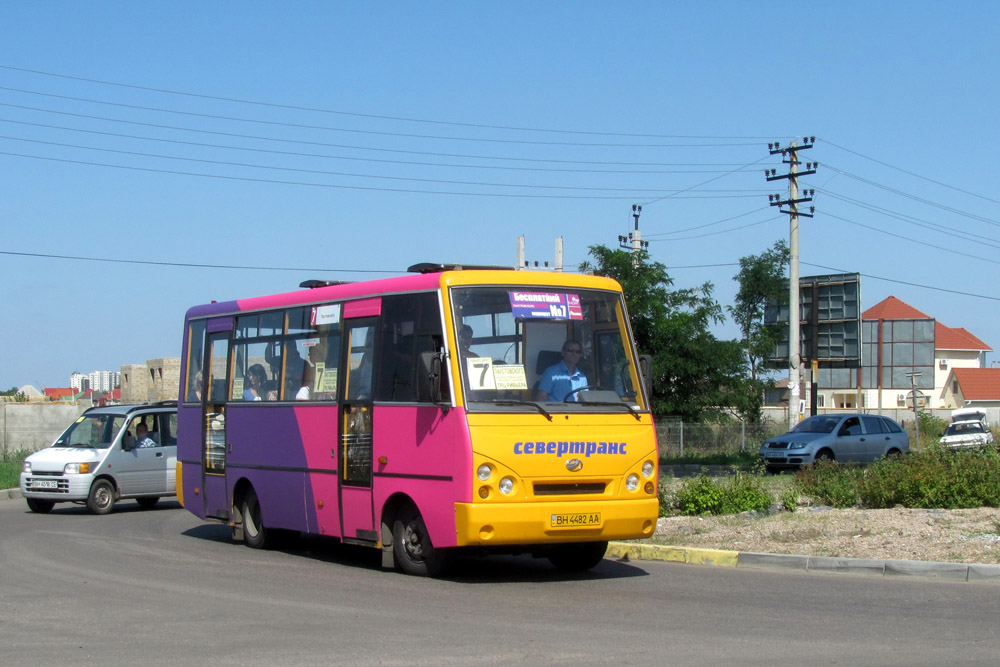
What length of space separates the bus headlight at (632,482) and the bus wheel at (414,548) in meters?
1.89

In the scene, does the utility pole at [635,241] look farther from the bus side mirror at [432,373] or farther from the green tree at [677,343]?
the bus side mirror at [432,373]

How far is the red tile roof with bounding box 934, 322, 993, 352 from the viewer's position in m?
120

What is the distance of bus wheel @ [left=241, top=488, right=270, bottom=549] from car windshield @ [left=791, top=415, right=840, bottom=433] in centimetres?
2152

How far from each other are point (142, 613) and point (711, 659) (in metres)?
4.84

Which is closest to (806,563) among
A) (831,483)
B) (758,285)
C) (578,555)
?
(578,555)

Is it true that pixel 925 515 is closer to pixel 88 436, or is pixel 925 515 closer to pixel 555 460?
pixel 555 460

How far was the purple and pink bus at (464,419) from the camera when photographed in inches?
414

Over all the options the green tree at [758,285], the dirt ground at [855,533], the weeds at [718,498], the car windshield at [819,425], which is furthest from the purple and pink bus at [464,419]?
the green tree at [758,285]

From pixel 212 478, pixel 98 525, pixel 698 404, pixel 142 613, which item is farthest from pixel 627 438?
pixel 698 404

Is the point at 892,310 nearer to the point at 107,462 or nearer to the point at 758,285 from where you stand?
the point at 758,285

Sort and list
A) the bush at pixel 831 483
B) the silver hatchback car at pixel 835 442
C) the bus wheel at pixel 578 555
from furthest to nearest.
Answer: the silver hatchback car at pixel 835 442, the bush at pixel 831 483, the bus wheel at pixel 578 555

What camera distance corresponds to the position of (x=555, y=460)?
10633 mm

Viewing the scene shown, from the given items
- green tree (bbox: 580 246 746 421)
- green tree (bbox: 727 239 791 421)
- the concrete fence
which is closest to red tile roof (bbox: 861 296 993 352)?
green tree (bbox: 727 239 791 421)

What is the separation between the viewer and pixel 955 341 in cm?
12075
